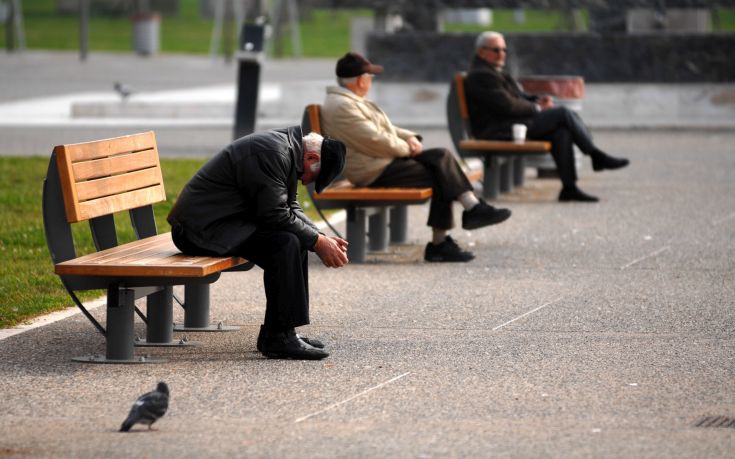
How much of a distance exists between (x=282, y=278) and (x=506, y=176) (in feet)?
25.6

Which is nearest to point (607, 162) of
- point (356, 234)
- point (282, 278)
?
point (356, 234)

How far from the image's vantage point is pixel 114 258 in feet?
23.7

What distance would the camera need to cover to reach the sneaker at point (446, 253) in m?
10.4

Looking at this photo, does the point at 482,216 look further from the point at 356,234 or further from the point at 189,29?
the point at 189,29

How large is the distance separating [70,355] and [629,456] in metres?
2.91

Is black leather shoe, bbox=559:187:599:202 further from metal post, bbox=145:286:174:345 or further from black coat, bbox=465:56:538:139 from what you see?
metal post, bbox=145:286:174:345

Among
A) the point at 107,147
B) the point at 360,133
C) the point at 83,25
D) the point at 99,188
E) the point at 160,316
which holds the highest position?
the point at 107,147

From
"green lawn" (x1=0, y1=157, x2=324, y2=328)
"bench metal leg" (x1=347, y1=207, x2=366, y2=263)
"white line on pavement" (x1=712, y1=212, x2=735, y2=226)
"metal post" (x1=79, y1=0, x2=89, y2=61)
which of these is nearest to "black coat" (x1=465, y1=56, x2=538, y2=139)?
"green lawn" (x1=0, y1=157, x2=324, y2=328)

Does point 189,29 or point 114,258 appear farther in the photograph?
Answer: point 189,29

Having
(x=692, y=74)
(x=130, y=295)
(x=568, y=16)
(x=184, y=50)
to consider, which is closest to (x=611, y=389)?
(x=130, y=295)

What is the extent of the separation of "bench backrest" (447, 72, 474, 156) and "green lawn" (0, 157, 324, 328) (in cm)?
143

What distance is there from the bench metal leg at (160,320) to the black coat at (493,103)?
643cm

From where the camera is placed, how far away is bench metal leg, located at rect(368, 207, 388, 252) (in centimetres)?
1088

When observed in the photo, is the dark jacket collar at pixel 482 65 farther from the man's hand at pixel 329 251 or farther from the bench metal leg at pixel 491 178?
the man's hand at pixel 329 251
